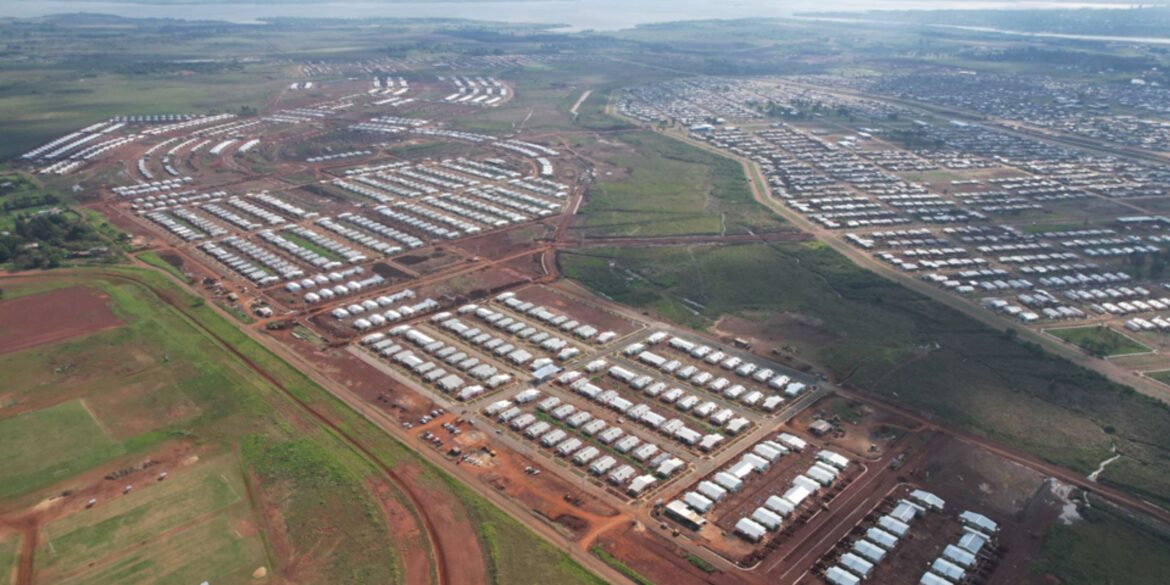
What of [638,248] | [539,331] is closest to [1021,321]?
[638,248]

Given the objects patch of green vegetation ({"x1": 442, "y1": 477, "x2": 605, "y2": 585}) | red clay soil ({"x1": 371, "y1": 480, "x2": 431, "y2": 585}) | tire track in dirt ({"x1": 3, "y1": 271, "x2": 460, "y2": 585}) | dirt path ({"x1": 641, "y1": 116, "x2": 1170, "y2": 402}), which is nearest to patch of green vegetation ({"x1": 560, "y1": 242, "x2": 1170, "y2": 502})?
dirt path ({"x1": 641, "y1": 116, "x2": 1170, "y2": 402})

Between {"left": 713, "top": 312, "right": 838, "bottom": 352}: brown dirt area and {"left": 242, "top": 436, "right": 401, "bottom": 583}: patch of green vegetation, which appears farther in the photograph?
{"left": 713, "top": 312, "right": 838, "bottom": 352}: brown dirt area

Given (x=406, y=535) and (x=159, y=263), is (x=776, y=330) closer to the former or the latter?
(x=406, y=535)

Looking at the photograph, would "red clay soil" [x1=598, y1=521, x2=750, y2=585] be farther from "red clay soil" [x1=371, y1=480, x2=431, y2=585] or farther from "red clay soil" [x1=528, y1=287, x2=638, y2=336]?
"red clay soil" [x1=528, y1=287, x2=638, y2=336]

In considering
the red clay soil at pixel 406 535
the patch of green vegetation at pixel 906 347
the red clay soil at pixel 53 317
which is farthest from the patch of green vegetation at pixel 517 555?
the red clay soil at pixel 53 317

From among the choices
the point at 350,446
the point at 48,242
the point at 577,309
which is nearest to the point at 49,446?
the point at 350,446

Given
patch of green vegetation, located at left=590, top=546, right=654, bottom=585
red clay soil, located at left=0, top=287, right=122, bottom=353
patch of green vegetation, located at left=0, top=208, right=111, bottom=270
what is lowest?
patch of green vegetation, located at left=590, top=546, right=654, bottom=585

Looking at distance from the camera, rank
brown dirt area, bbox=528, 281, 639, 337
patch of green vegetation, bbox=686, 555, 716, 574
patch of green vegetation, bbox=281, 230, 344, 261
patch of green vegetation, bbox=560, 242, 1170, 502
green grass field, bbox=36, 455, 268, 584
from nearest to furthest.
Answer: green grass field, bbox=36, 455, 268, 584 → patch of green vegetation, bbox=686, 555, 716, 574 → patch of green vegetation, bbox=560, 242, 1170, 502 → brown dirt area, bbox=528, 281, 639, 337 → patch of green vegetation, bbox=281, 230, 344, 261
